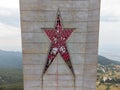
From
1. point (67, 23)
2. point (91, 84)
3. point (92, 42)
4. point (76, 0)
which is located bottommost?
point (91, 84)

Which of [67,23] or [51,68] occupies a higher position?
[67,23]

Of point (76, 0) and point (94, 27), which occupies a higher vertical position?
point (76, 0)

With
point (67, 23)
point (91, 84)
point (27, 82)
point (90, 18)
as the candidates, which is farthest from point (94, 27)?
point (27, 82)

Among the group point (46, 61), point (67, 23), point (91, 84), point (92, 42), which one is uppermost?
point (67, 23)

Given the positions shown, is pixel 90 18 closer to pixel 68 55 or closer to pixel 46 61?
pixel 68 55

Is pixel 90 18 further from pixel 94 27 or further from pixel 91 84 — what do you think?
pixel 91 84

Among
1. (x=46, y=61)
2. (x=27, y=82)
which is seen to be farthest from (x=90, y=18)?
(x=27, y=82)
